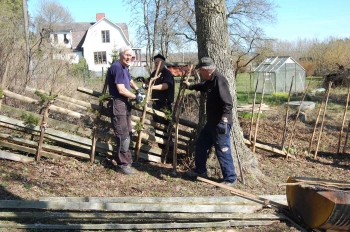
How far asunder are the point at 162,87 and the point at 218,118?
1347 millimetres

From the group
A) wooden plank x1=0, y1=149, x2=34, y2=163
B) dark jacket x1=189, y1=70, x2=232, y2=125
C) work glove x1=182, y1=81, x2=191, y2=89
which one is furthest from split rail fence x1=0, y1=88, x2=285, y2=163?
dark jacket x1=189, y1=70, x2=232, y2=125

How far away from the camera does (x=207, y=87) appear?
17.7 ft

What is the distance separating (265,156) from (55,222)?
5160 mm

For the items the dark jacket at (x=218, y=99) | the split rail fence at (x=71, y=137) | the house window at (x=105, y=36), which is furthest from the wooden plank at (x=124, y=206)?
the house window at (x=105, y=36)

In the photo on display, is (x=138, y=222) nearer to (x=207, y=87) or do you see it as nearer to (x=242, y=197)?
(x=242, y=197)

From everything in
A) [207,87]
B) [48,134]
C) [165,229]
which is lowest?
[165,229]

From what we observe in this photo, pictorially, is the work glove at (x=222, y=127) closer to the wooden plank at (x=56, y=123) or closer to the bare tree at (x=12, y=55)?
the wooden plank at (x=56, y=123)

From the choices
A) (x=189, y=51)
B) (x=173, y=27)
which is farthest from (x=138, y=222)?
(x=189, y=51)

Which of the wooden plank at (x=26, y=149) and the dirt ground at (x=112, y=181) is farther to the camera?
the wooden plank at (x=26, y=149)

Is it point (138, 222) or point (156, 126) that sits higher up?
point (156, 126)

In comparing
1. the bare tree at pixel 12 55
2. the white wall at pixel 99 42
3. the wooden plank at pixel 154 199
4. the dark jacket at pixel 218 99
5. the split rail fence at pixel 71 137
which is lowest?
the wooden plank at pixel 154 199

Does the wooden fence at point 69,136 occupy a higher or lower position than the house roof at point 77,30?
lower

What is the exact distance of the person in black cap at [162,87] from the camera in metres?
6.20

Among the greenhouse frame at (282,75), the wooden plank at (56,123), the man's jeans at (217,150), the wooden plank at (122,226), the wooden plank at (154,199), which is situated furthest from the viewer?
the greenhouse frame at (282,75)
